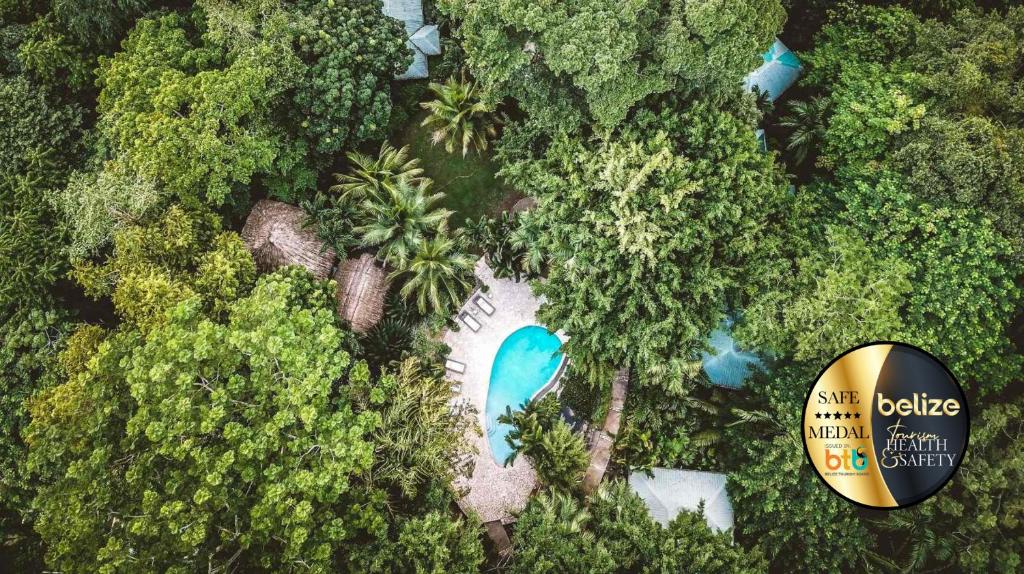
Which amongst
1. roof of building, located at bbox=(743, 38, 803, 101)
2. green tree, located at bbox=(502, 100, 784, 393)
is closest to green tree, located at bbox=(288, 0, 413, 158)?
green tree, located at bbox=(502, 100, 784, 393)

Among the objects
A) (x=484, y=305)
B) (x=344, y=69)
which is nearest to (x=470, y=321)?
(x=484, y=305)

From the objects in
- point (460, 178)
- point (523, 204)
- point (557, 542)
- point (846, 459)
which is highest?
point (523, 204)

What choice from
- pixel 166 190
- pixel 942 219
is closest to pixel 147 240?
pixel 166 190

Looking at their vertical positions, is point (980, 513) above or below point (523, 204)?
below

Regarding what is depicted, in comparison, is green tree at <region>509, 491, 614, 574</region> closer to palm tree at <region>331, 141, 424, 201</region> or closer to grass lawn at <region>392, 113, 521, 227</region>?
grass lawn at <region>392, 113, 521, 227</region>

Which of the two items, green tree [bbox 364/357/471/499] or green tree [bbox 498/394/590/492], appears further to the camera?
green tree [bbox 498/394/590/492]

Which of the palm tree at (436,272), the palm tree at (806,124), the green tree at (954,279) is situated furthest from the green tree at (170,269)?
the green tree at (954,279)

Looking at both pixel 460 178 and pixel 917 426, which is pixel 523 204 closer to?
pixel 460 178
